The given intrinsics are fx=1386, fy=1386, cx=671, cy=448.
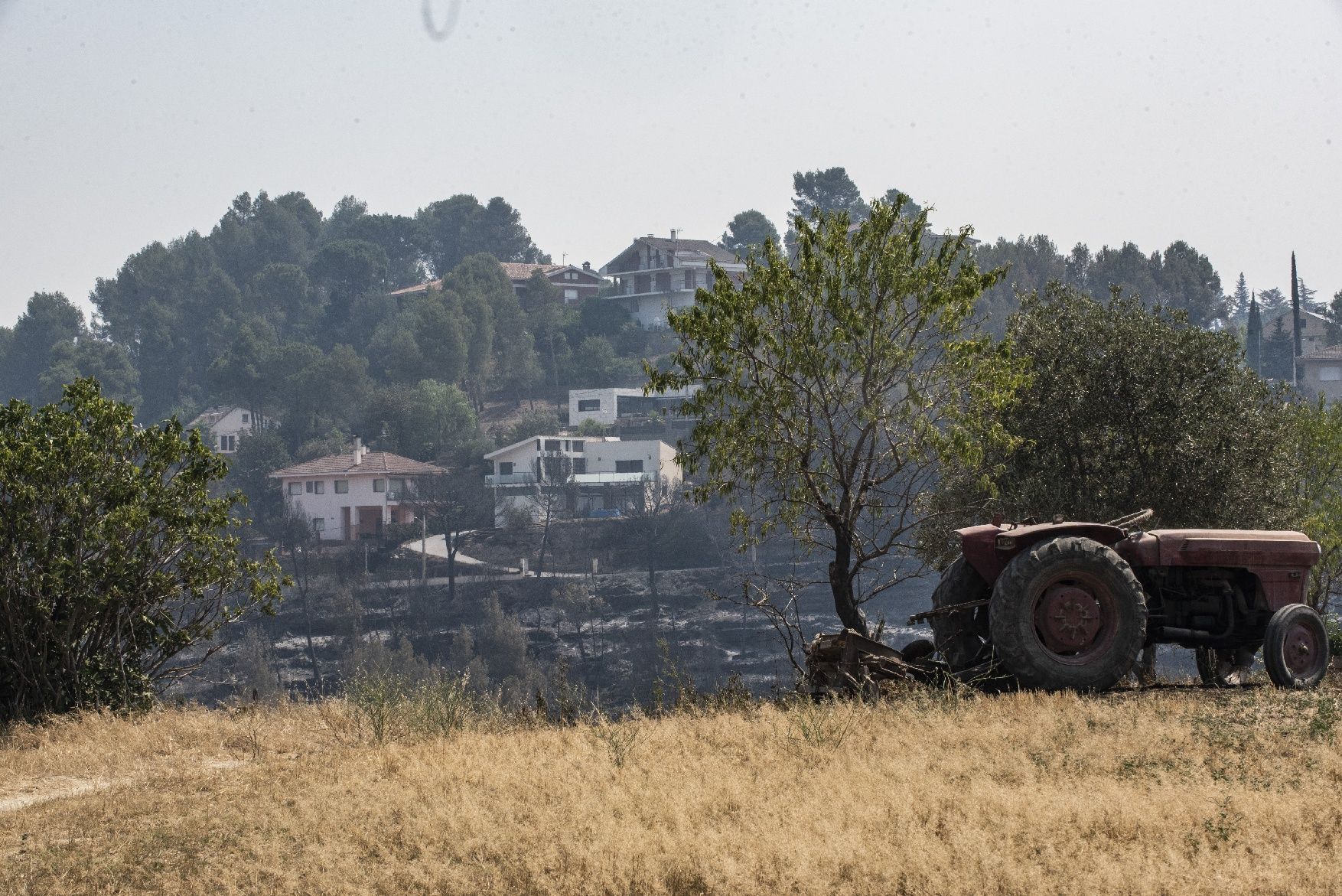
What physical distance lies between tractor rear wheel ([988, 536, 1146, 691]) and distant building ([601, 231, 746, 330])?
5553 inches

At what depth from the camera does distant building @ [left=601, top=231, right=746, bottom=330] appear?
157750 millimetres

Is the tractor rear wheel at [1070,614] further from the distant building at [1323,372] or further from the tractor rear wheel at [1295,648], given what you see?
the distant building at [1323,372]

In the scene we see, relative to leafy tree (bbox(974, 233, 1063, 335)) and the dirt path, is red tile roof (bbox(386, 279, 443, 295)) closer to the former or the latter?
leafy tree (bbox(974, 233, 1063, 335))

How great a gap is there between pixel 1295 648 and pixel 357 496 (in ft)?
334

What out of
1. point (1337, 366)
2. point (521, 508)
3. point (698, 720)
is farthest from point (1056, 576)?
point (1337, 366)

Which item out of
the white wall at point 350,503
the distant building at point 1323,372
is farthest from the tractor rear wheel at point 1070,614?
the distant building at point 1323,372

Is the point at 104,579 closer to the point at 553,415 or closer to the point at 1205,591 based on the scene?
the point at 1205,591

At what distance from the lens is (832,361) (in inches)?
704

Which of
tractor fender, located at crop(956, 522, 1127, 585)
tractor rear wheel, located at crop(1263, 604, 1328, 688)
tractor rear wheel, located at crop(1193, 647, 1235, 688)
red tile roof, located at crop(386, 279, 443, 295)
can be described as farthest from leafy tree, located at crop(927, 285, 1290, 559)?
red tile roof, located at crop(386, 279, 443, 295)

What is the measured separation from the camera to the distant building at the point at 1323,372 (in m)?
117

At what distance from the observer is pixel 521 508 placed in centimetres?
10794

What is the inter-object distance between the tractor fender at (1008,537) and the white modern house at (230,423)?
129303 mm

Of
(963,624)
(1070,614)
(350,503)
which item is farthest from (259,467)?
(1070,614)

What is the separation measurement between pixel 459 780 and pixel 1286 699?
7061mm
